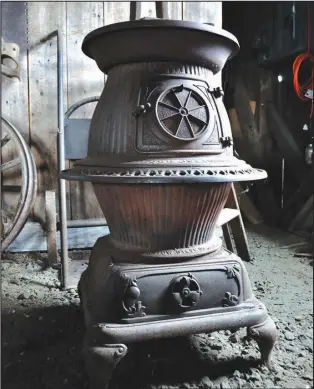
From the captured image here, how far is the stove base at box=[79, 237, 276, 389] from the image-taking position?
41.1 inches

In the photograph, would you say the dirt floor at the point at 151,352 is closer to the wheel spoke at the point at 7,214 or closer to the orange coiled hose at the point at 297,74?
the wheel spoke at the point at 7,214

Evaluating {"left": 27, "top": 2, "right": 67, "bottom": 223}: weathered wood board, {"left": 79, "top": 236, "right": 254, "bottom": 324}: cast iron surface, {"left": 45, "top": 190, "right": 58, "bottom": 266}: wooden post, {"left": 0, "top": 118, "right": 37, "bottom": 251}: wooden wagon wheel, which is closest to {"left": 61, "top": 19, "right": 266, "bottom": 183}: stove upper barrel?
{"left": 79, "top": 236, "right": 254, "bottom": 324}: cast iron surface

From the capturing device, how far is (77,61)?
2133 millimetres

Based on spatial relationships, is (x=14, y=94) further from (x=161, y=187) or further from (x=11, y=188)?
(x=161, y=187)

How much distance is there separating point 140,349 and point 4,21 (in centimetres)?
189

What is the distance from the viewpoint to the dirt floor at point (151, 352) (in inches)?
44.4

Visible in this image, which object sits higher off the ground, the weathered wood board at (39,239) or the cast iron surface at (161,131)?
the cast iron surface at (161,131)

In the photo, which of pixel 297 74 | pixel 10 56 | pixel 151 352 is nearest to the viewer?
pixel 151 352

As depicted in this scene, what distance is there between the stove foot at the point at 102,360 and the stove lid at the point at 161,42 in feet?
2.82

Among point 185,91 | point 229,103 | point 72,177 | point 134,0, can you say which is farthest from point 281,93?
point 72,177

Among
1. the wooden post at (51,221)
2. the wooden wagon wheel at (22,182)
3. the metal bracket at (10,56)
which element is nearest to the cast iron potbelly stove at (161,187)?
the wooden post at (51,221)

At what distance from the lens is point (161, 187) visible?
107cm


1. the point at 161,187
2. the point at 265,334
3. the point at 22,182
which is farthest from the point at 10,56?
the point at 265,334

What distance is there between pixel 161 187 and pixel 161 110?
233 millimetres
